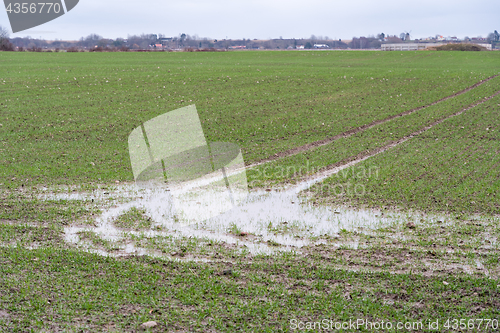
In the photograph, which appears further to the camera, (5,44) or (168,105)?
(5,44)

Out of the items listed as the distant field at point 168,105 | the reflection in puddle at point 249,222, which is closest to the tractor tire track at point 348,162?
the reflection in puddle at point 249,222

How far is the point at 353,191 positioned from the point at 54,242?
23.5ft

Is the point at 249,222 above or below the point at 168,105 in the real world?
below

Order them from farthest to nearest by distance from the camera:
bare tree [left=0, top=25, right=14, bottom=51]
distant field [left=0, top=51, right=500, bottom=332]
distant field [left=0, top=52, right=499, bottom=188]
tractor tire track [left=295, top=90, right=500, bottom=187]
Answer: bare tree [left=0, top=25, right=14, bottom=51] → distant field [left=0, top=52, right=499, bottom=188] → tractor tire track [left=295, top=90, right=500, bottom=187] → distant field [left=0, top=51, right=500, bottom=332]

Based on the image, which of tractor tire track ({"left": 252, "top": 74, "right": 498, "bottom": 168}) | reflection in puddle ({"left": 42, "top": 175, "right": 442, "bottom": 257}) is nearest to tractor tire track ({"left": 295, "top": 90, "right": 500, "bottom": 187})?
reflection in puddle ({"left": 42, "top": 175, "right": 442, "bottom": 257})

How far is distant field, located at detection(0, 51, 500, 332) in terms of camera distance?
20.4ft

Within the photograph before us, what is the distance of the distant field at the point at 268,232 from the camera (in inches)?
244

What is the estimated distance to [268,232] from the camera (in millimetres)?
9195

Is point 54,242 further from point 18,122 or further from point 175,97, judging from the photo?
point 175,97

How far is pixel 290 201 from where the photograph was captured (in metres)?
11.2

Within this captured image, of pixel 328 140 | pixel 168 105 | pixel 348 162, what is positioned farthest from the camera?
pixel 168 105

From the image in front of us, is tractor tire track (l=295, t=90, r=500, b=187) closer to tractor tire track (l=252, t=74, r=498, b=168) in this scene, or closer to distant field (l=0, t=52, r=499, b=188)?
tractor tire track (l=252, t=74, r=498, b=168)

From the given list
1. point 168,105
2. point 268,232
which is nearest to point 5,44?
point 168,105

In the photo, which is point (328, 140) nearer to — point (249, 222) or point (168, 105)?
point (249, 222)
